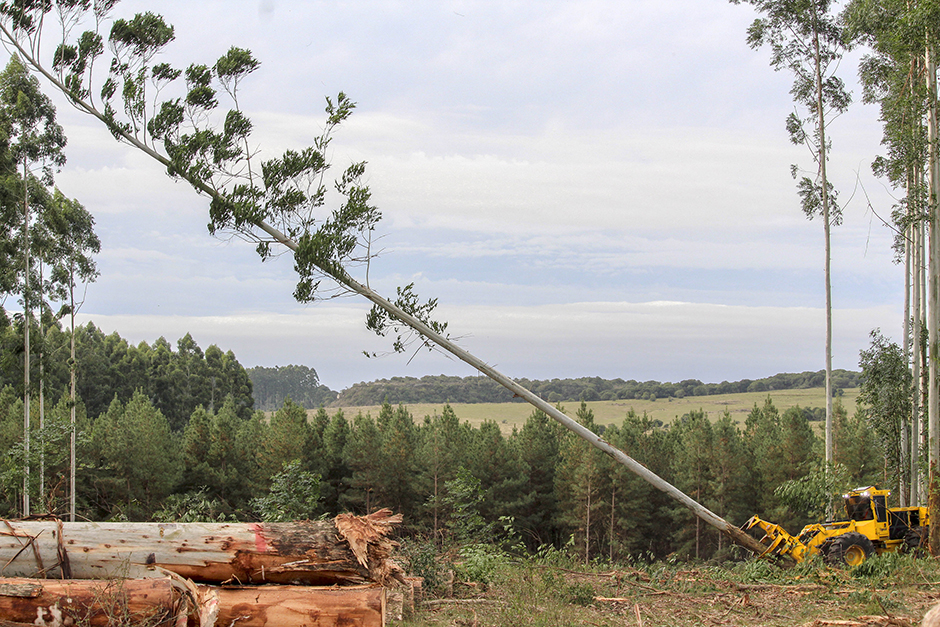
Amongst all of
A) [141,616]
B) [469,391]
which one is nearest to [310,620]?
[141,616]

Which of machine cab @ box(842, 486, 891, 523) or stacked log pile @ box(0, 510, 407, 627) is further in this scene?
machine cab @ box(842, 486, 891, 523)

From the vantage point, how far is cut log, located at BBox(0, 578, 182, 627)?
15.0 ft

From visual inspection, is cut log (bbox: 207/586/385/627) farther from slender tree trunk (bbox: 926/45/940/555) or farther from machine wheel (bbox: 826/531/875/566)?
slender tree trunk (bbox: 926/45/940/555)

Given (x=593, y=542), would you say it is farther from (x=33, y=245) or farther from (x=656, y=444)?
(x=33, y=245)

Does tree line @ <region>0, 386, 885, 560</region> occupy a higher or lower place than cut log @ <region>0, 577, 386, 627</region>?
lower

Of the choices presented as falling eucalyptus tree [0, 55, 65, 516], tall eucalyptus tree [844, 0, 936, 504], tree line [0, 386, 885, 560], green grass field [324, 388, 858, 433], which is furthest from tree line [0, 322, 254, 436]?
tall eucalyptus tree [844, 0, 936, 504]

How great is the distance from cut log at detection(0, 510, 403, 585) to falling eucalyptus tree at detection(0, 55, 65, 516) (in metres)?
20.1

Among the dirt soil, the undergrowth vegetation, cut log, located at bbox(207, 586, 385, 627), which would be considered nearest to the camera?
cut log, located at bbox(207, 586, 385, 627)

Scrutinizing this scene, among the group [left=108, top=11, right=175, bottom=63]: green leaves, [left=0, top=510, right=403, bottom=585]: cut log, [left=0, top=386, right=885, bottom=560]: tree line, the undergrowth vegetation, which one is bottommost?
[left=0, top=386, right=885, bottom=560]: tree line

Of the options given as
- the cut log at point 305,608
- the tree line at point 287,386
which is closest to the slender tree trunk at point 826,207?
the cut log at point 305,608

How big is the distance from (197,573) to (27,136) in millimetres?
23303

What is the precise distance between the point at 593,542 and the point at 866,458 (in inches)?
565

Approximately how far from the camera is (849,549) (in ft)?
37.1

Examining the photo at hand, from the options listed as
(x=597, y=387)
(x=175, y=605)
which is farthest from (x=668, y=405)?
(x=175, y=605)
